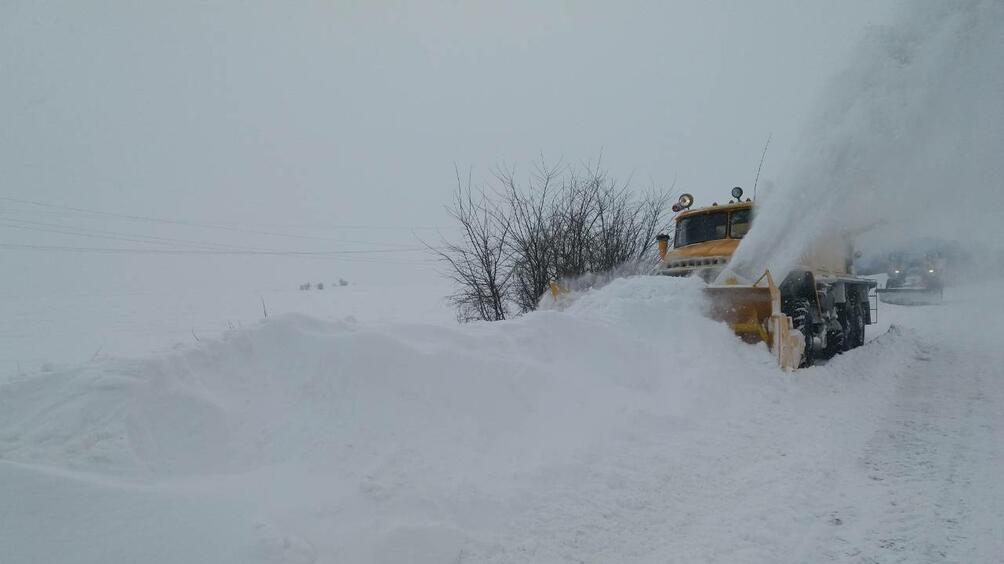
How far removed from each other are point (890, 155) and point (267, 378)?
7892mm

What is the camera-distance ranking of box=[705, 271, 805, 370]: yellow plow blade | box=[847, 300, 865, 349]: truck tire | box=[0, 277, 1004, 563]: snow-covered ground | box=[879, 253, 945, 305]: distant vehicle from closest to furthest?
box=[0, 277, 1004, 563]: snow-covered ground
box=[705, 271, 805, 370]: yellow plow blade
box=[847, 300, 865, 349]: truck tire
box=[879, 253, 945, 305]: distant vehicle

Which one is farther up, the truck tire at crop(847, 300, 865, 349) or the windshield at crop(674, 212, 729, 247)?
the windshield at crop(674, 212, 729, 247)

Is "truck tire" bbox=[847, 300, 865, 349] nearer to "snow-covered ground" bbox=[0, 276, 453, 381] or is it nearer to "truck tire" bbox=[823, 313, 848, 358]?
"truck tire" bbox=[823, 313, 848, 358]

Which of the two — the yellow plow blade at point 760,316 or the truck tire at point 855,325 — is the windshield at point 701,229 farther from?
the truck tire at point 855,325

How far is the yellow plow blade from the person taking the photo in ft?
22.0

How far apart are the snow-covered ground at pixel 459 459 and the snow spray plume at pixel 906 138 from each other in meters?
2.83

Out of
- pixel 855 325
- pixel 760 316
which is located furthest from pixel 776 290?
pixel 855 325

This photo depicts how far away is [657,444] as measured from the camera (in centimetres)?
447

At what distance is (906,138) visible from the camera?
7.21 metres

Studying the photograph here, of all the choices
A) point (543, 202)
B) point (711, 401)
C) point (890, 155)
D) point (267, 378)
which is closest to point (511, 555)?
point (267, 378)

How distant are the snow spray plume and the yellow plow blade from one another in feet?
2.15

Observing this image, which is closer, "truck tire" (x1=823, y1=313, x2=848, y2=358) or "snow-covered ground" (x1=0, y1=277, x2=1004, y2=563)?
"snow-covered ground" (x1=0, y1=277, x2=1004, y2=563)

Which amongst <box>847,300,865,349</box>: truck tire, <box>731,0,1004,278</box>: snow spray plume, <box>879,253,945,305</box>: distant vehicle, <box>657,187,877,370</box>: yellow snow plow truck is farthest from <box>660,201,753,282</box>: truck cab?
<box>879,253,945,305</box>: distant vehicle

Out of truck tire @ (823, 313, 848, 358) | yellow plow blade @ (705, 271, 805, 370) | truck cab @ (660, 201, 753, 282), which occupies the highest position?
truck cab @ (660, 201, 753, 282)
